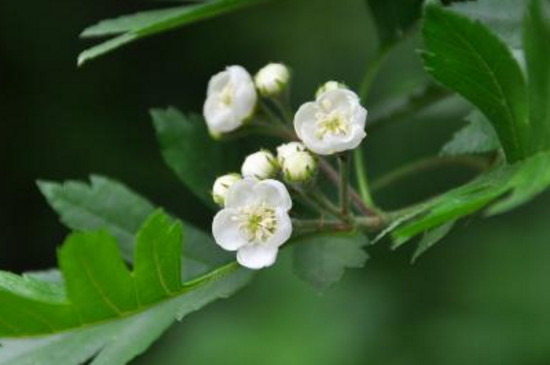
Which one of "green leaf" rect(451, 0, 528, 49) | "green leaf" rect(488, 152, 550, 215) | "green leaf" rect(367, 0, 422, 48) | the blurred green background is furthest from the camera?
the blurred green background

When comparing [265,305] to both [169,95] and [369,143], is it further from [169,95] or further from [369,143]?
[169,95]

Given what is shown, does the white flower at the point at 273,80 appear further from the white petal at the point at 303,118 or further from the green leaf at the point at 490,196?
the green leaf at the point at 490,196

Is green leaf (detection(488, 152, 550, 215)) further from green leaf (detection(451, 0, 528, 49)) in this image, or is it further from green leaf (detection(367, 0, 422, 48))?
green leaf (detection(367, 0, 422, 48))

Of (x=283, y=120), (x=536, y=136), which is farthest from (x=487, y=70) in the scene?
(x=283, y=120)

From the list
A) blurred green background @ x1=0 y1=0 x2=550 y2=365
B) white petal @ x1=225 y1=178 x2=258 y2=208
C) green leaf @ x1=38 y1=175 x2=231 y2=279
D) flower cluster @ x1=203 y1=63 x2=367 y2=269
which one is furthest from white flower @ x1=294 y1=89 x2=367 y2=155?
blurred green background @ x1=0 y1=0 x2=550 y2=365

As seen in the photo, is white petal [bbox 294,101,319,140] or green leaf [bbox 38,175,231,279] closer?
white petal [bbox 294,101,319,140]
